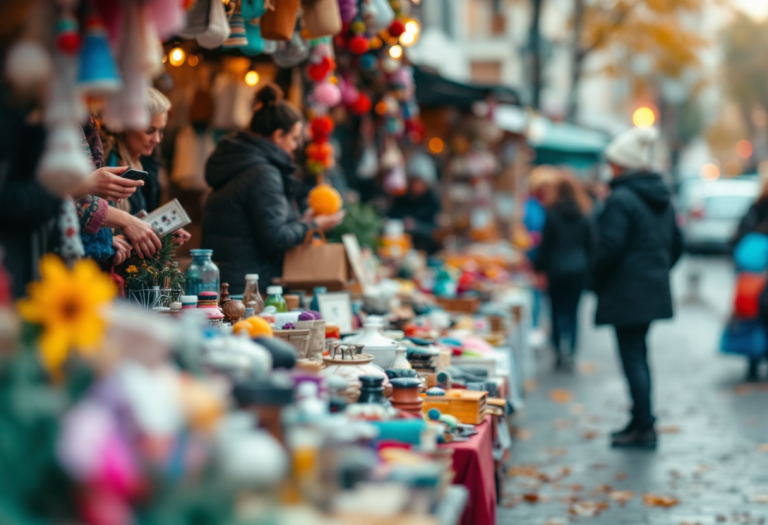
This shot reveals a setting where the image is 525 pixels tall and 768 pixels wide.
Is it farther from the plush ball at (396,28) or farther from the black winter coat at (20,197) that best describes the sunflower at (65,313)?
the plush ball at (396,28)

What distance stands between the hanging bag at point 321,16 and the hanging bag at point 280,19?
9.7 inches

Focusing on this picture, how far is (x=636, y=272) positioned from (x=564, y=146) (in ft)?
47.5

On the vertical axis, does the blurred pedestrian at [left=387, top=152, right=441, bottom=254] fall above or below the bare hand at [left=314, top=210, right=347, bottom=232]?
above

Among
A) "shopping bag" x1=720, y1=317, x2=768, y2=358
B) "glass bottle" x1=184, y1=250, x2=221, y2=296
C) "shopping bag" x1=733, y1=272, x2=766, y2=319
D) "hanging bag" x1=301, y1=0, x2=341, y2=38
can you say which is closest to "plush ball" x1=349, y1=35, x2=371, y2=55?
"hanging bag" x1=301, y1=0, x2=341, y2=38

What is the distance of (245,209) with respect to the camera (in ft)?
19.3

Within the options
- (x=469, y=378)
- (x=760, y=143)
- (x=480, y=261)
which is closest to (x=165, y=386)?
(x=469, y=378)

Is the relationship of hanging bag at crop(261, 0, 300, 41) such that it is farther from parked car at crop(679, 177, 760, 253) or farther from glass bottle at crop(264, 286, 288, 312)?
parked car at crop(679, 177, 760, 253)

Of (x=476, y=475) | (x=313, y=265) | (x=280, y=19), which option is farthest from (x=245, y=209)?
(x=476, y=475)

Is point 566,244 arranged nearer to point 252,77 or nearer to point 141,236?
point 252,77

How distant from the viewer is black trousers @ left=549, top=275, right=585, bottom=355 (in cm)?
1127

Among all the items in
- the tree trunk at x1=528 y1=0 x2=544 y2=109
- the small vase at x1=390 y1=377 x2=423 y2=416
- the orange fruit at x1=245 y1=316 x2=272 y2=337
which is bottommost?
the small vase at x1=390 y1=377 x2=423 y2=416

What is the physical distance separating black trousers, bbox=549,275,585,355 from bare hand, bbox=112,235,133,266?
23.4ft

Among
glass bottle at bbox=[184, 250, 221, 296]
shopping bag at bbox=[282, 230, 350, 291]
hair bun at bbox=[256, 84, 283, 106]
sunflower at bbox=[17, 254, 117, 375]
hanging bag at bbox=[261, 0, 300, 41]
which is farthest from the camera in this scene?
shopping bag at bbox=[282, 230, 350, 291]

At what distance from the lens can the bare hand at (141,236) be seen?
480 centimetres
